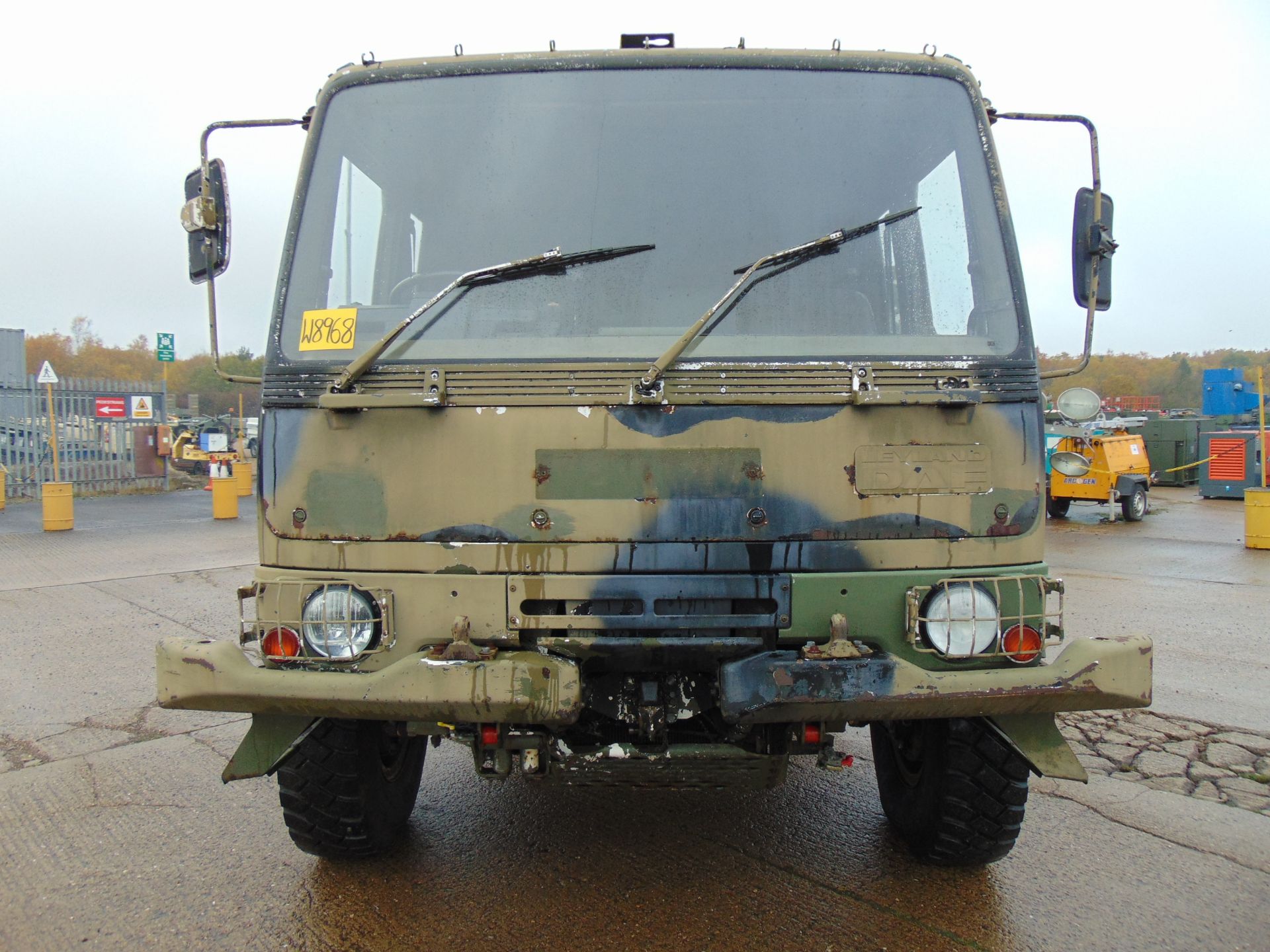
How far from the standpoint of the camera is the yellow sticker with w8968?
9.20ft

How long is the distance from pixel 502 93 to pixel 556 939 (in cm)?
267

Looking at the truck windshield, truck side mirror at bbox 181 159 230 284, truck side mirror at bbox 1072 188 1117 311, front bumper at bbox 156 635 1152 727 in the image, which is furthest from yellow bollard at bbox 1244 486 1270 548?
truck side mirror at bbox 181 159 230 284

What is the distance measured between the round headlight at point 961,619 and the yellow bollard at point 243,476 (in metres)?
19.5

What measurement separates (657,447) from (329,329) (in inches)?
43.5

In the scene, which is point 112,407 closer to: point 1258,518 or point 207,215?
point 207,215

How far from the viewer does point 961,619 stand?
2.57 metres

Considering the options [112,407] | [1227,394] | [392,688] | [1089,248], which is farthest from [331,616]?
[1227,394]

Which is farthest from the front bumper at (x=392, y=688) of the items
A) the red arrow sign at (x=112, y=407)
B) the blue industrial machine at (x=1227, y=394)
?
the blue industrial machine at (x=1227, y=394)

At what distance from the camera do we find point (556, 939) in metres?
2.74

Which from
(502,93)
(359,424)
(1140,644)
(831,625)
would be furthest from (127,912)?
(1140,644)

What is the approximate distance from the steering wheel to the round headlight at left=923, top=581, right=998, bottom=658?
68.9 inches

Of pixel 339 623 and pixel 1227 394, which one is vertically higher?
pixel 1227 394

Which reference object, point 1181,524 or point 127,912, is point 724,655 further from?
point 1181,524

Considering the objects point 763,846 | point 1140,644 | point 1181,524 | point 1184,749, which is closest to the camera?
point 1140,644
